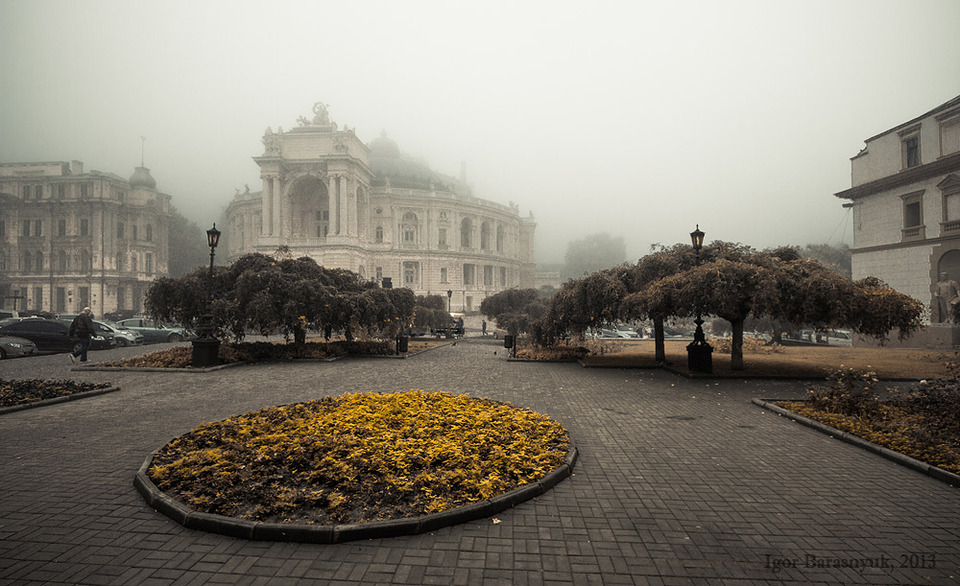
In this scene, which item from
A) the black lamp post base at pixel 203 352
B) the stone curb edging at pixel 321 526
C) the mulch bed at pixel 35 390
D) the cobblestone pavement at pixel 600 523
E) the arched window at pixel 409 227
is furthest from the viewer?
the arched window at pixel 409 227

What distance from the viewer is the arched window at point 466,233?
8194 centimetres

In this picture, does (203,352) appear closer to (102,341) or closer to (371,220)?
(102,341)

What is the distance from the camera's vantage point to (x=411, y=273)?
74.6 m

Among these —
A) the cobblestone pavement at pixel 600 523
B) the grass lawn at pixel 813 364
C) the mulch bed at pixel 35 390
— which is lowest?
the grass lawn at pixel 813 364

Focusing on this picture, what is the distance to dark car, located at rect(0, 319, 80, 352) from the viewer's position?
2216 centimetres

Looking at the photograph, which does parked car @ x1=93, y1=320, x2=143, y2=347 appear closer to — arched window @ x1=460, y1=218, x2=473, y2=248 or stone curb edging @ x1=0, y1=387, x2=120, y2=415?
stone curb edging @ x1=0, y1=387, x2=120, y2=415

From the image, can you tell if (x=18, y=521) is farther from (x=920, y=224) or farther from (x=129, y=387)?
(x=920, y=224)

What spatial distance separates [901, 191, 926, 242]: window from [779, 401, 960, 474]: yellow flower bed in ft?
78.2

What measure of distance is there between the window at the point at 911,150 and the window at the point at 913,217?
1.85 m

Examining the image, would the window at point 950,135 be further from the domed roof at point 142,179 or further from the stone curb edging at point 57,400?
the domed roof at point 142,179

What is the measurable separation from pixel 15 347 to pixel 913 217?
1792 inches

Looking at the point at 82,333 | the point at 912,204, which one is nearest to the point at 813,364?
the point at 912,204

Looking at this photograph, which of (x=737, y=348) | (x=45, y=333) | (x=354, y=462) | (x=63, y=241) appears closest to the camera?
(x=354, y=462)

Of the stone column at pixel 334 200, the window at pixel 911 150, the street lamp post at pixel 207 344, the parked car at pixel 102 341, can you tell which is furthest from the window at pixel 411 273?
the window at pixel 911 150
